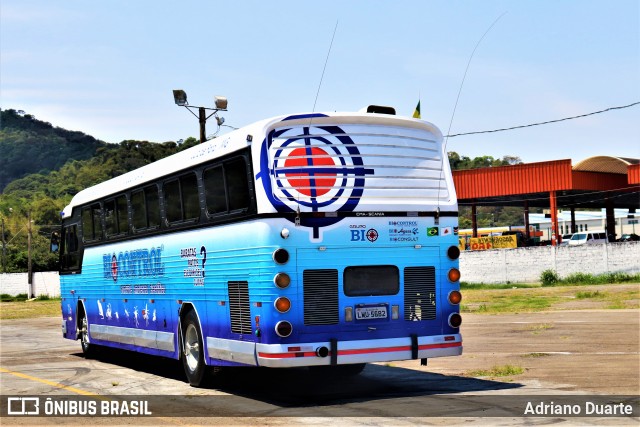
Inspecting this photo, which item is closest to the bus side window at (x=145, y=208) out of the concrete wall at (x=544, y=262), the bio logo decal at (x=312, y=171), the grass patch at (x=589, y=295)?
the bio logo decal at (x=312, y=171)

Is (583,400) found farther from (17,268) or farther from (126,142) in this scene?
(126,142)

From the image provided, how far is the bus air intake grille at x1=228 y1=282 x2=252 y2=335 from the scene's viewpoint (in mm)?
12477

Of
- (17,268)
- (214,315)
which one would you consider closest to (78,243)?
(214,315)

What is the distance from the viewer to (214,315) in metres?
13.5

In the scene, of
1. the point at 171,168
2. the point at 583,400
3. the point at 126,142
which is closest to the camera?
the point at 583,400

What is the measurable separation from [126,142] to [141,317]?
11958cm

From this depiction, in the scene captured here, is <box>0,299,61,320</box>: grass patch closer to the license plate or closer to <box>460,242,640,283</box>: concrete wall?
<box>460,242,640,283</box>: concrete wall

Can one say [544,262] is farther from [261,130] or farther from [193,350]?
[261,130]

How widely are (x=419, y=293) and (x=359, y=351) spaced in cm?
126

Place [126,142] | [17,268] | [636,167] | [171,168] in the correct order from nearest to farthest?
[171,168], [636,167], [17,268], [126,142]

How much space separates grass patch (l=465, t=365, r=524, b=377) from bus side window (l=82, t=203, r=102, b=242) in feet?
28.3

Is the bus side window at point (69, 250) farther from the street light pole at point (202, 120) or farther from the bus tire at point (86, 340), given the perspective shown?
the street light pole at point (202, 120)

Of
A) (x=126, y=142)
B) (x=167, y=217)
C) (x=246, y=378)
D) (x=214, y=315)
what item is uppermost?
(x=126, y=142)

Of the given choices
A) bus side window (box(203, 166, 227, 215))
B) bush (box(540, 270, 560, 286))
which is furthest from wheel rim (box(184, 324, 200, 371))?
bush (box(540, 270, 560, 286))
